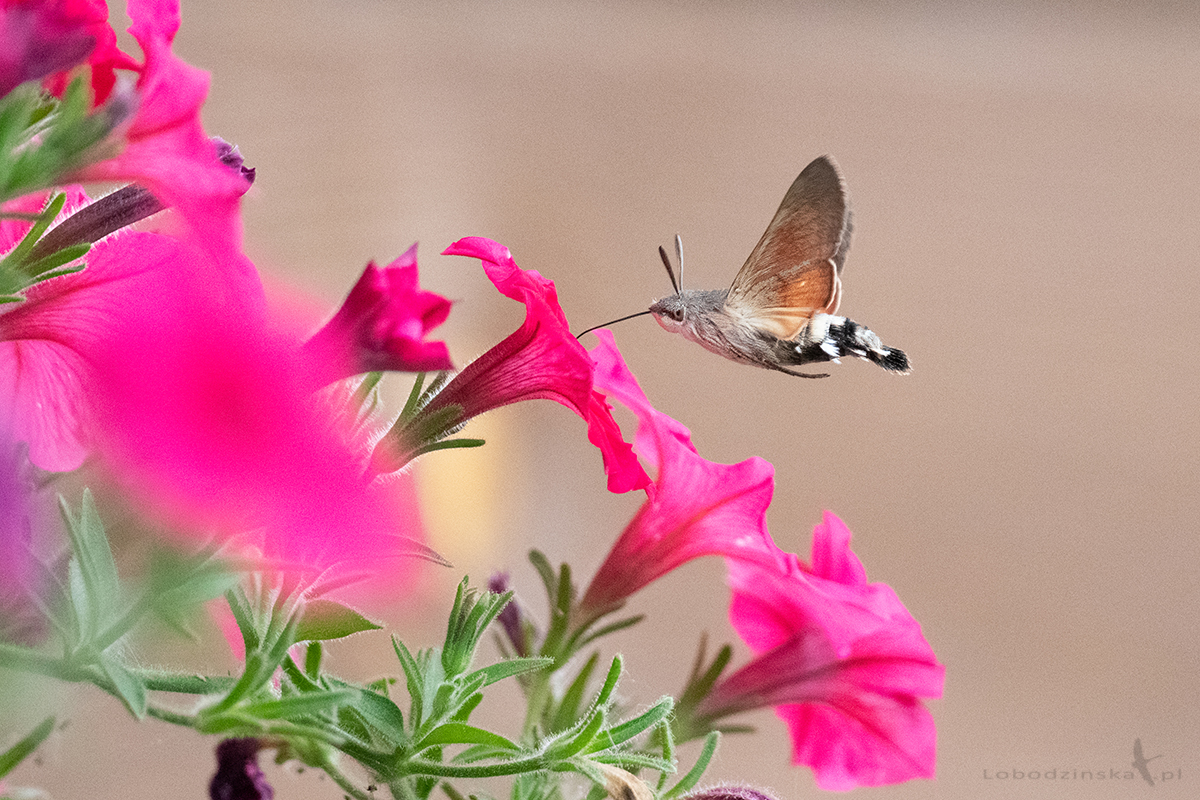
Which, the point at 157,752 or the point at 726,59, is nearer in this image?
the point at 157,752

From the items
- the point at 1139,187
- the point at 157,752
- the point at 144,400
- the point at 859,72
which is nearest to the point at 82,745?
the point at 157,752

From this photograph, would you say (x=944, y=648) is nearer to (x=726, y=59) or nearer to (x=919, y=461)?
(x=919, y=461)

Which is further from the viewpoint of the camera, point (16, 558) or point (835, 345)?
point (835, 345)

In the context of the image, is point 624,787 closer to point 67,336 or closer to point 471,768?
point 471,768

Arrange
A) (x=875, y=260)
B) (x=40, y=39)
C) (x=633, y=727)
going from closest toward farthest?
(x=40, y=39)
(x=633, y=727)
(x=875, y=260)

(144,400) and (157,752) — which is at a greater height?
(144,400)

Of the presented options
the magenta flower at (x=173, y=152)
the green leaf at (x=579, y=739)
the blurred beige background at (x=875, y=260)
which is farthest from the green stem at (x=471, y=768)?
the blurred beige background at (x=875, y=260)

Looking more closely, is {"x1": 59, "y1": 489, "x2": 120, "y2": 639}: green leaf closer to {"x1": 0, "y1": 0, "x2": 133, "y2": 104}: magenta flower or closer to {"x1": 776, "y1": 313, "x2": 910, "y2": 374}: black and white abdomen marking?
{"x1": 0, "y1": 0, "x2": 133, "y2": 104}: magenta flower

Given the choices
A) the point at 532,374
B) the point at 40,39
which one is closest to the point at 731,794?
the point at 532,374
